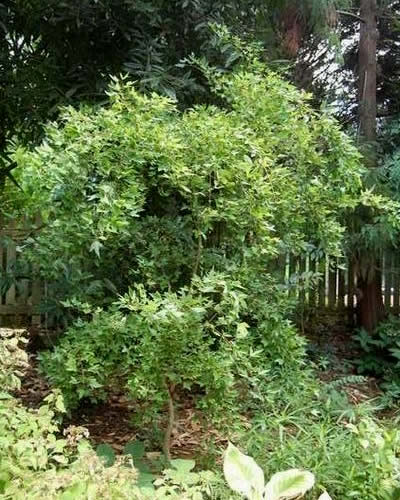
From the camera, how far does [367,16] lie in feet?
18.4

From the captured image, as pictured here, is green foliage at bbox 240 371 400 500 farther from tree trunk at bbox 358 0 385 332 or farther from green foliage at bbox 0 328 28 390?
tree trunk at bbox 358 0 385 332

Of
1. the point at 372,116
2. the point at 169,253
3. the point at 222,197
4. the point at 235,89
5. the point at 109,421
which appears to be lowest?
the point at 109,421

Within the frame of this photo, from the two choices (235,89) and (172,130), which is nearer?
(172,130)

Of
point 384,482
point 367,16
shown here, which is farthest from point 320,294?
point 384,482

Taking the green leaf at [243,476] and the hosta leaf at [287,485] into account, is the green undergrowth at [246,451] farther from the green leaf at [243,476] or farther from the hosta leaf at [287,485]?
the hosta leaf at [287,485]

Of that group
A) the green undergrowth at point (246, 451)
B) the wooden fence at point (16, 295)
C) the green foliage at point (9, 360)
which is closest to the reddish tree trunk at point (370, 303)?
the green undergrowth at point (246, 451)

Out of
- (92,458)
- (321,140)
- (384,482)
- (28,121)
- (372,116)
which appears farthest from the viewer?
(372,116)

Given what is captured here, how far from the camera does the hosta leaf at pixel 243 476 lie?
2002mm

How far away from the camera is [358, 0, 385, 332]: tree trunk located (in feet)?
18.0

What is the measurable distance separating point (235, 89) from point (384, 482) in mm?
1993

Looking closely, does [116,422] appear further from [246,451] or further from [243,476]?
[243,476]

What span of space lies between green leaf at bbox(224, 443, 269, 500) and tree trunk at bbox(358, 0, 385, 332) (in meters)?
3.59

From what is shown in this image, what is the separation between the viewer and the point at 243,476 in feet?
6.70

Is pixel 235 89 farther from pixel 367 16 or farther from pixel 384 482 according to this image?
pixel 367 16
